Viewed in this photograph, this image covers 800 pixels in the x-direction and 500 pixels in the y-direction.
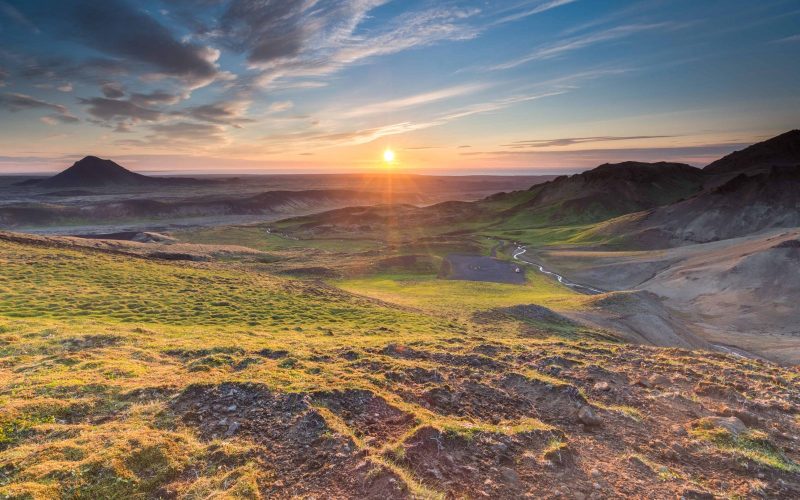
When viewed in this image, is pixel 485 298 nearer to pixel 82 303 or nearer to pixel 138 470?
pixel 82 303

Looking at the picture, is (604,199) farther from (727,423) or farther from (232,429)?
(232,429)

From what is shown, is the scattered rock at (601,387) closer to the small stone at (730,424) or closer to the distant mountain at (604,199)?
the small stone at (730,424)

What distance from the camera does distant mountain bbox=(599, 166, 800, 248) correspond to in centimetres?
10356

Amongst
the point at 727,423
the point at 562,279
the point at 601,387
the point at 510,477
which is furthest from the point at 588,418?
the point at 562,279

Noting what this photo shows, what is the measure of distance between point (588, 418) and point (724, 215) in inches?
5152

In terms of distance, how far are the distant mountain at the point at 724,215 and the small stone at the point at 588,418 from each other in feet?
357

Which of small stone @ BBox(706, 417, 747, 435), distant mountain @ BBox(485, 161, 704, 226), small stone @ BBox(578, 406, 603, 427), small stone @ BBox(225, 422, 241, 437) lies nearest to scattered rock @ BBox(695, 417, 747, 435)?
small stone @ BBox(706, 417, 747, 435)

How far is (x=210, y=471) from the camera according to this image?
8.08 m

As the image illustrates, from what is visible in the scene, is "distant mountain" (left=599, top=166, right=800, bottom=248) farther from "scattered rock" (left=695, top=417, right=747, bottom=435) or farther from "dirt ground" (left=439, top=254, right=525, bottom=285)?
"scattered rock" (left=695, top=417, right=747, bottom=435)

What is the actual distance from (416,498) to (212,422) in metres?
5.58

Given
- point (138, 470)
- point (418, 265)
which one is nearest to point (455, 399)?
point (138, 470)

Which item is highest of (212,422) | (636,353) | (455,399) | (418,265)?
(212,422)

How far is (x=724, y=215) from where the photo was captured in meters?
108

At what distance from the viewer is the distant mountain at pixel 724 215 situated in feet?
340
